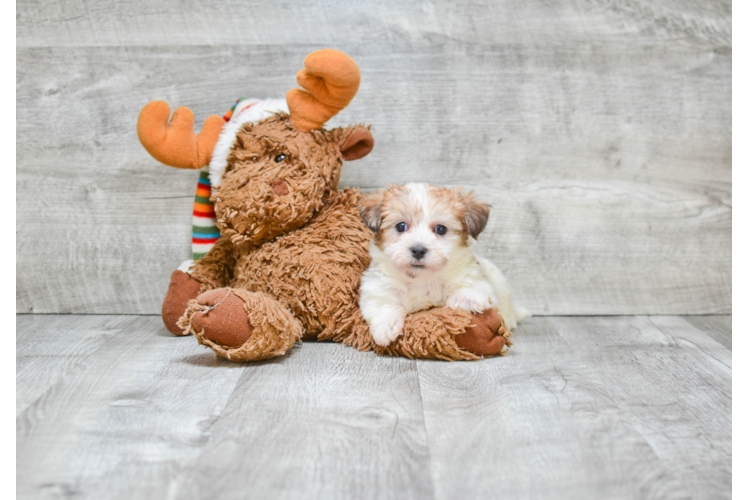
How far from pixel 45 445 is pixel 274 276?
34.5 inches

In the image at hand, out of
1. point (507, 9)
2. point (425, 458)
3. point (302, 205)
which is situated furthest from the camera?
point (507, 9)

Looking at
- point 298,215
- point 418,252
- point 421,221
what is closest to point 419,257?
point 418,252

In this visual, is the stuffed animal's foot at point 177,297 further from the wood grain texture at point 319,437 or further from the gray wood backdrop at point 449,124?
the wood grain texture at point 319,437

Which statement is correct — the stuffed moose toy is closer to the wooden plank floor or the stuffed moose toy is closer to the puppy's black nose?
the wooden plank floor

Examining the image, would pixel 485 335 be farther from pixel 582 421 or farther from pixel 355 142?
pixel 355 142

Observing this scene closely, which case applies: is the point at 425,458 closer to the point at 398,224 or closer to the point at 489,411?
the point at 489,411

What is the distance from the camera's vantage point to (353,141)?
2.05 metres

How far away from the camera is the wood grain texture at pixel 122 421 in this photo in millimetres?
1143

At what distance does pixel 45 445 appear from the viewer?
128 cm

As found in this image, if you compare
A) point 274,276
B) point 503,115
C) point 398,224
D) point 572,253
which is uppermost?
point 503,115

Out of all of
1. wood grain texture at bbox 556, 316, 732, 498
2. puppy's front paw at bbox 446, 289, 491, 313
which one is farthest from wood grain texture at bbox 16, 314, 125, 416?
wood grain texture at bbox 556, 316, 732, 498

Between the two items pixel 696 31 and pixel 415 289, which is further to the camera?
pixel 696 31

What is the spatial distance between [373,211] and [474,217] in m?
0.31

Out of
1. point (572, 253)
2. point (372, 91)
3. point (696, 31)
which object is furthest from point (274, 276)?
point (696, 31)
